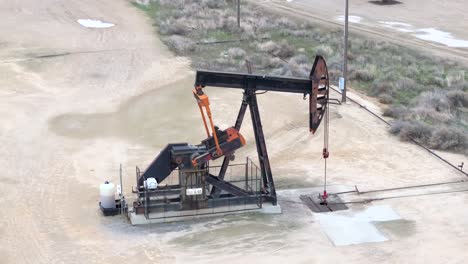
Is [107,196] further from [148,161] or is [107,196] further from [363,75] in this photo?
[363,75]

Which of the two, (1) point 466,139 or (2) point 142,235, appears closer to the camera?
(2) point 142,235

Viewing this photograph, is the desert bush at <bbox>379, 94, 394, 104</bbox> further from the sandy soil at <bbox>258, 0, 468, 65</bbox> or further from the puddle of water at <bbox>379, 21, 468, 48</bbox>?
the puddle of water at <bbox>379, 21, 468, 48</bbox>

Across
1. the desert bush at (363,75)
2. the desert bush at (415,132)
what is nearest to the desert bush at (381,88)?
the desert bush at (363,75)

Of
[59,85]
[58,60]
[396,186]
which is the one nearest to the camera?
[396,186]

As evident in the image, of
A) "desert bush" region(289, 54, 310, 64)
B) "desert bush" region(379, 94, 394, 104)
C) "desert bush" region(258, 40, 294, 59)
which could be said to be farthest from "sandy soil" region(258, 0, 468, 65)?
"desert bush" region(379, 94, 394, 104)

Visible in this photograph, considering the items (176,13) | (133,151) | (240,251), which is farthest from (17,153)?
(176,13)

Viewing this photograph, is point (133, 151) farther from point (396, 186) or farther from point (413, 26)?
point (413, 26)

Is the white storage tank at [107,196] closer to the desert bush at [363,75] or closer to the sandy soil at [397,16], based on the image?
the desert bush at [363,75]

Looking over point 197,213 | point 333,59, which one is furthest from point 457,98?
point 197,213
